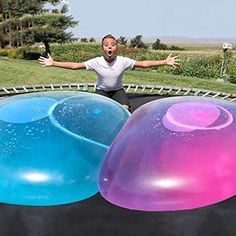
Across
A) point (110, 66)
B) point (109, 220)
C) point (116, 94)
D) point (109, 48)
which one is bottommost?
point (109, 220)

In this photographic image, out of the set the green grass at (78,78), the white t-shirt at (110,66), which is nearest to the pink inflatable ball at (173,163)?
the white t-shirt at (110,66)

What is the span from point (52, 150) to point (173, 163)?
0.99 metres

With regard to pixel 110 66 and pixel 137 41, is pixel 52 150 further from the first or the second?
pixel 137 41

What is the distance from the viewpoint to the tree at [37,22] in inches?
1106

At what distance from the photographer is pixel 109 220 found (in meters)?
3.19

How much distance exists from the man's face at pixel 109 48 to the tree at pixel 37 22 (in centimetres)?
2346

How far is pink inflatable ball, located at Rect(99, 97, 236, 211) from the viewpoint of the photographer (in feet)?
10.7

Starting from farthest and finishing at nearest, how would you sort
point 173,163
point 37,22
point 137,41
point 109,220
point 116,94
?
point 137,41 < point 37,22 < point 116,94 < point 173,163 < point 109,220

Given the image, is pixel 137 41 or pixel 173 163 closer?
pixel 173 163

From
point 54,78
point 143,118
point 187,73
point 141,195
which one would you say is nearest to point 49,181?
point 141,195

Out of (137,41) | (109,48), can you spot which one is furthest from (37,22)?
(109,48)

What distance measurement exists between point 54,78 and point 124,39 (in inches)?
1171

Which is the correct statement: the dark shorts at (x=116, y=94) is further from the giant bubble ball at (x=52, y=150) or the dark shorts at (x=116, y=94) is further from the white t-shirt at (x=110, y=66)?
the giant bubble ball at (x=52, y=150)

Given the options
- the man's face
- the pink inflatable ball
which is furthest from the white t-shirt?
the pink inflatable ball
